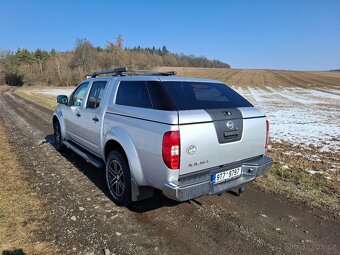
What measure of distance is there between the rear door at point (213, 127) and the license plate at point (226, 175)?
0.42ft

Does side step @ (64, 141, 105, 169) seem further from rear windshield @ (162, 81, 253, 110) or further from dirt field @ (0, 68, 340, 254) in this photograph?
rear windshield @ (162, 81, 253, 110)

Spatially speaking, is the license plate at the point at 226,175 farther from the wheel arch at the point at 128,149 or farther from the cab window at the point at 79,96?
the cab window at the point at 79,96

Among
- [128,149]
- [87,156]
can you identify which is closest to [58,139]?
[87,156]

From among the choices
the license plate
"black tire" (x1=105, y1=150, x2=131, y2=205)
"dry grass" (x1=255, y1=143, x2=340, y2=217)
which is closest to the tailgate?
the license plate

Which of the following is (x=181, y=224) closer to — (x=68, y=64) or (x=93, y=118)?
(x=93, y=118)

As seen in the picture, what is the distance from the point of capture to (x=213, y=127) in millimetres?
3559

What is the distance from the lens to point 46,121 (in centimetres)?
1277

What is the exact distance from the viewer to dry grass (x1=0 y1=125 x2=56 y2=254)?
330 cm

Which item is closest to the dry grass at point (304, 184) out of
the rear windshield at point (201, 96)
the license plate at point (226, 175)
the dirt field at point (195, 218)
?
the dirt field at point (195, 218)

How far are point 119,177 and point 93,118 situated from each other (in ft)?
4.21

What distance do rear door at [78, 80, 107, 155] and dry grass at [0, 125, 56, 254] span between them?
1249 millimetres

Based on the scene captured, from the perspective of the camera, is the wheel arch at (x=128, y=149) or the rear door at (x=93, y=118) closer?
the wheel arch at (x=128, y=149)

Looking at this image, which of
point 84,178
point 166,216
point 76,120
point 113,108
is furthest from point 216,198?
point 76,120

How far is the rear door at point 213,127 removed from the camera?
3404mm
